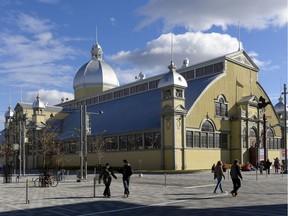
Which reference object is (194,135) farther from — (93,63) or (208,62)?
(93,63)

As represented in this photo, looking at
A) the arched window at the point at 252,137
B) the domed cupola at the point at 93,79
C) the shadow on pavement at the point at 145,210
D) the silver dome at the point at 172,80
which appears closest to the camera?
the shadow on pavement at the point at 145,210

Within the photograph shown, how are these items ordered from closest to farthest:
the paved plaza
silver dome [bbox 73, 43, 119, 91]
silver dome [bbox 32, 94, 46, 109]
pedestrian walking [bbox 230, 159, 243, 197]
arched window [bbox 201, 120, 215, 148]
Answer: the paved plaza → pedestrian walking [bbox 230, 159, 243, 197] → arched window [bbox 201, 120, 215, 148] → silver dome [bbox 32, 94, 46, 109] → silver dome [bbox 73, 43, 119, 91]

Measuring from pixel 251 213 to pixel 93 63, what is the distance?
90261 millimetres

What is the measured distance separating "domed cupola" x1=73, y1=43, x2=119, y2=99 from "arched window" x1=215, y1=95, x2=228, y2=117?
40.9 m

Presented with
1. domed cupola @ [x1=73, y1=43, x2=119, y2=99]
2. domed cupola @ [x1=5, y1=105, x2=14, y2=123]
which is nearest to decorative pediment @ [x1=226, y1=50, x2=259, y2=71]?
domed cupola @ [x1=73, y1=43, x2=119, y2=99]

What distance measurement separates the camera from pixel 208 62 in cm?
6850

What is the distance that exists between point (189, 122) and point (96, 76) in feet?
155

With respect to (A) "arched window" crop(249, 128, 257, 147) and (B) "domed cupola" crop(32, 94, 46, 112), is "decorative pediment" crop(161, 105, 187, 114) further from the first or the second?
(B) "domed cupola" crop(32, 94, 46, 112)

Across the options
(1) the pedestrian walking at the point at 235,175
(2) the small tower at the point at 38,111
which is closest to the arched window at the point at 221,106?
(1) the pedestrian walking at the point at 235,175

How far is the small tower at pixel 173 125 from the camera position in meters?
55.7

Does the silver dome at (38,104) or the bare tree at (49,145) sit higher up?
the silver dome at (38,104)

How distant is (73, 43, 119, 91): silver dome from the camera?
100 m

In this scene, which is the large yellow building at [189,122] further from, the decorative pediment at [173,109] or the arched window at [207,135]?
the arched window at [207,135]

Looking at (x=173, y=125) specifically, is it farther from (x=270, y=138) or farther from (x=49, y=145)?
(x=49, y=145)
